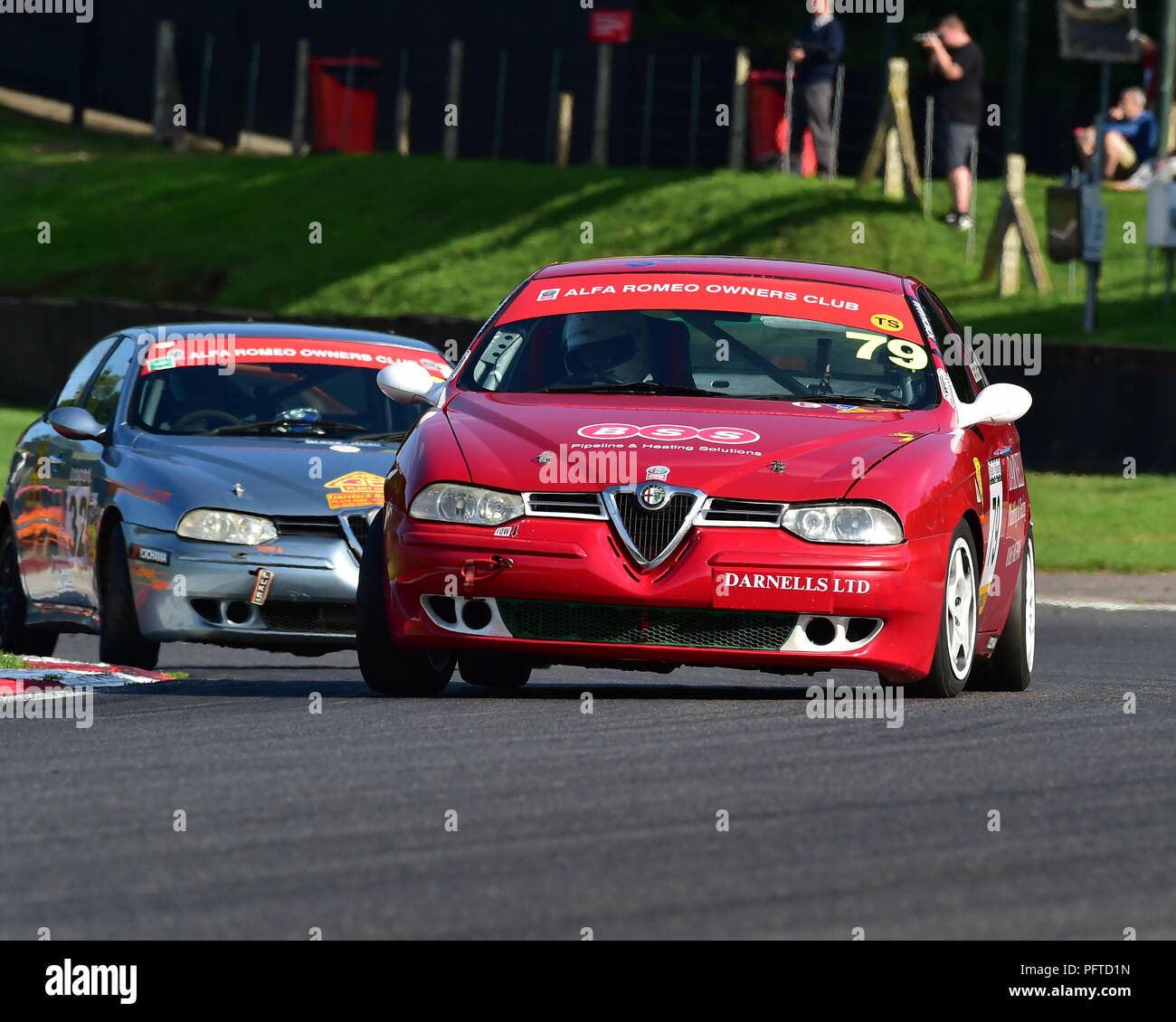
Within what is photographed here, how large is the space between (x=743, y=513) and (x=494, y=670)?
1.87 metres

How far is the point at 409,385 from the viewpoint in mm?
8867

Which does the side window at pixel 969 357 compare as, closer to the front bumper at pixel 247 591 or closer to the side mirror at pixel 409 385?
the side mirror at pixel 409 385

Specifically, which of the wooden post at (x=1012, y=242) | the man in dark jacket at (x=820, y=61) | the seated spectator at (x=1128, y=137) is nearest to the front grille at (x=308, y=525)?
the wooden post at (x=1012, y=242)

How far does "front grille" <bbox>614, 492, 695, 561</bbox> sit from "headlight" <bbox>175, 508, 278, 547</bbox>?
2.88 meters

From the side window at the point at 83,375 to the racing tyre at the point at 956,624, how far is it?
16.5 feet

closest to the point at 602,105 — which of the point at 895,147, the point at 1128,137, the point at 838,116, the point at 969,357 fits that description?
the point at 838,116

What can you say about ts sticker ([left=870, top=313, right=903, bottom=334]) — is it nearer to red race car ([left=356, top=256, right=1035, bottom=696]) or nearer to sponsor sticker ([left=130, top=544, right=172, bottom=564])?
red race car ([left=356, top=256, right=1035, bottom=696])

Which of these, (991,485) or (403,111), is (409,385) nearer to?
(991,485)

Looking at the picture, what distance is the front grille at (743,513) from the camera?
7777mm

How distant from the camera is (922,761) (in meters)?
6.77

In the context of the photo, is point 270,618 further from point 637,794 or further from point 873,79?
point 873,79

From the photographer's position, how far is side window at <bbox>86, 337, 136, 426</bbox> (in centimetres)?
1131

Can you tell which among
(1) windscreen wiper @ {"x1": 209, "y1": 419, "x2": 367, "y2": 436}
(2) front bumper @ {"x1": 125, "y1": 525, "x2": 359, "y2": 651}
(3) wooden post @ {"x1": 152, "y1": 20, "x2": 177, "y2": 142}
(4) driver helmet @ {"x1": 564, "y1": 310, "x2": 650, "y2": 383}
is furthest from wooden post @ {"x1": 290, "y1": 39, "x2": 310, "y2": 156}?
(4) driver helmet @ {"x1": 564, "y1": 310, "x2": 650, "y2": 383}
